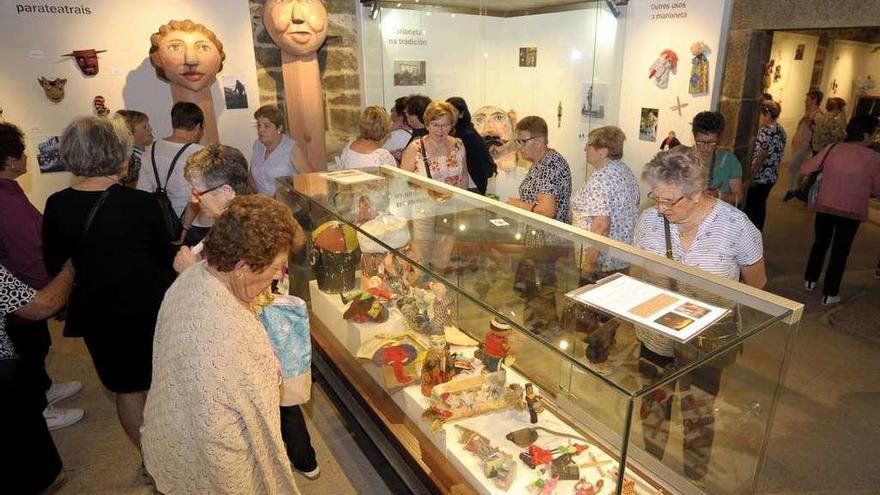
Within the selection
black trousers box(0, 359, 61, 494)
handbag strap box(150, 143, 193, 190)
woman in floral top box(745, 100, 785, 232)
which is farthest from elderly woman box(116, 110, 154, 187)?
woman in floral top box(745, 100, 785, 232)

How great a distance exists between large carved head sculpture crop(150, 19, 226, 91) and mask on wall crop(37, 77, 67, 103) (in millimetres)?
726

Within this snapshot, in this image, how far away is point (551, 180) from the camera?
122 inches

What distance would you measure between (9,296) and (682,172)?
2.62 m

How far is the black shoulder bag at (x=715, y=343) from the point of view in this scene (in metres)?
1.36

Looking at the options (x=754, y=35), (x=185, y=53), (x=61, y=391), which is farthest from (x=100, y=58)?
(x=754, y=35)

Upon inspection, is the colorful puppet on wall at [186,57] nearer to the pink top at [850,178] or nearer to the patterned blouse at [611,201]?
the patterned blouse at [611,201]

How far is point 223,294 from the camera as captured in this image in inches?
57.7

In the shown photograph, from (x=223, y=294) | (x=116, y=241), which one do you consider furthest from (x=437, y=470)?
(x=116, y=241)

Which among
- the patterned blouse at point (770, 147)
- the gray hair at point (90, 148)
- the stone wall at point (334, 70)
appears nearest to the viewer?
the gray hair at point (90, 148)

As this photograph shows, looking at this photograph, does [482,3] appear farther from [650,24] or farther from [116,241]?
[116,241]

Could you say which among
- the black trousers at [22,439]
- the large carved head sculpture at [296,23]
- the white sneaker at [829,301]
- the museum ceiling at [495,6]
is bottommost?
the white sneaker at [829,301]

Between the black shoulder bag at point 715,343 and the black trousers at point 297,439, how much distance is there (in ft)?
5.68

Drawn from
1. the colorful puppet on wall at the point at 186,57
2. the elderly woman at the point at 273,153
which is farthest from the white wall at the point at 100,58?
the elderly woman at the point at 273,153

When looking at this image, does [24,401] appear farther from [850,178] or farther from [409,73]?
[850,178]
